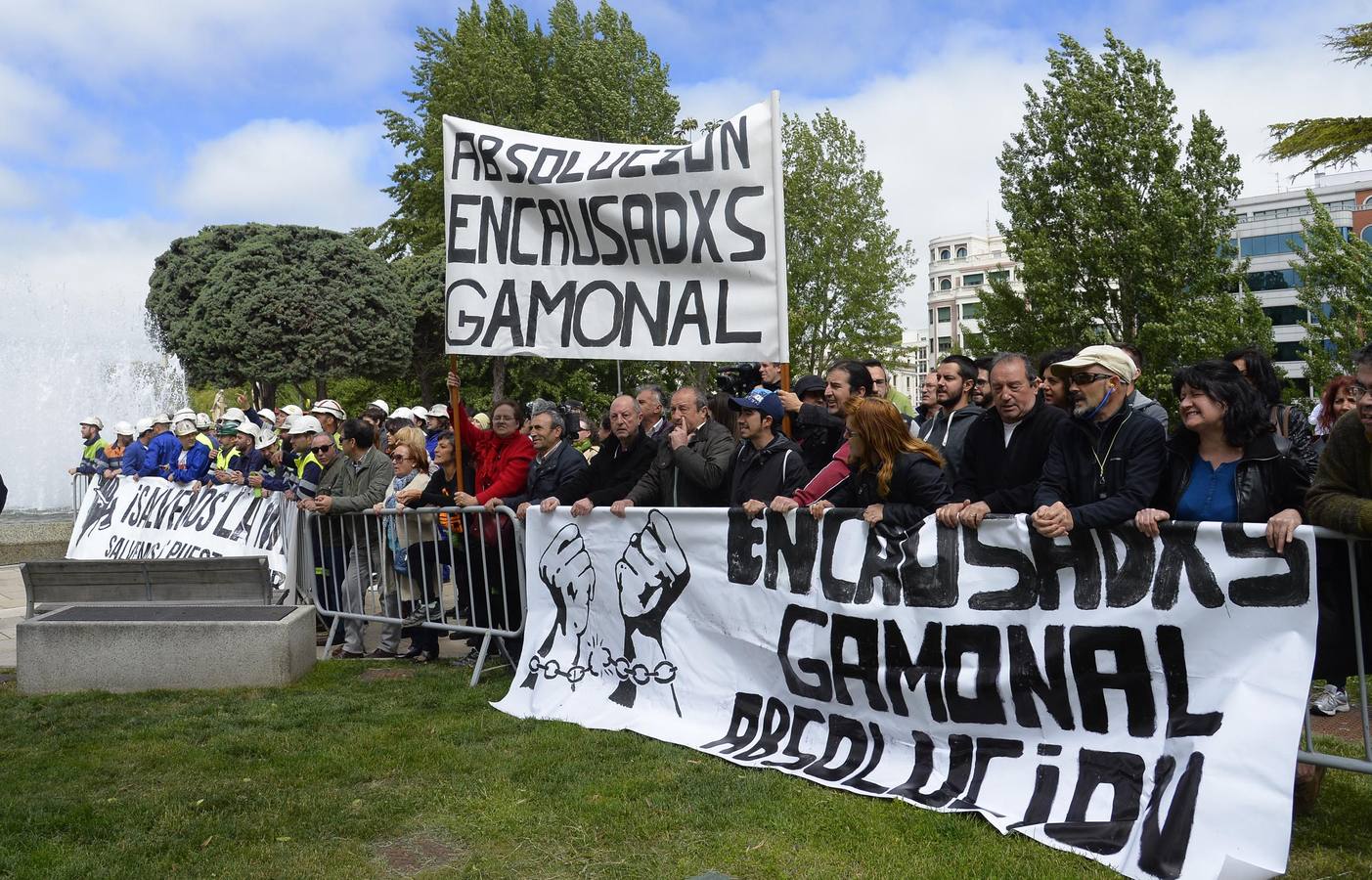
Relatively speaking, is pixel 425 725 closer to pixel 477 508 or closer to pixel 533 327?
pixel 477 508

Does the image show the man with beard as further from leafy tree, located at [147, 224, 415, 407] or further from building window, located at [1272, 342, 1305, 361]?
building window, located at [1272, 342, 1305, 361]

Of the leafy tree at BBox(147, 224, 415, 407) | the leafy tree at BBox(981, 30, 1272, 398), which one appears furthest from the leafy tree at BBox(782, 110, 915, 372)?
the leafy tree at BBox(147, 224, 415, 407)

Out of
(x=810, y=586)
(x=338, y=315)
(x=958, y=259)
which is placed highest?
(x=958, y=259)

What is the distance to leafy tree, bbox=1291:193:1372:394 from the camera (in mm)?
28562

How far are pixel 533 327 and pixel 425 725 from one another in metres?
2.62

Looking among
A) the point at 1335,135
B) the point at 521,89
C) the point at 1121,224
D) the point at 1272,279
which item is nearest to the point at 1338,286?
the point at 1121,224

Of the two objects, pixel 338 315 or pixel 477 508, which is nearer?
pixel 477 508

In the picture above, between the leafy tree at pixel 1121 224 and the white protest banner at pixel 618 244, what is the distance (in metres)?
24.8

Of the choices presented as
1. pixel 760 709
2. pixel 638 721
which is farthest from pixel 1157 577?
pixel 638 721

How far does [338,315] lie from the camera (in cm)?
2784

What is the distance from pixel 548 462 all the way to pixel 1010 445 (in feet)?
11.9

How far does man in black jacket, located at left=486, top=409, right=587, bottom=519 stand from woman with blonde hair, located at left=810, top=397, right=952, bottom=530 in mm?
2816

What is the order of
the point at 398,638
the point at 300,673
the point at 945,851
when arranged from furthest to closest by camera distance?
the point at 398,638, the point at 300,673, the point at 945,851

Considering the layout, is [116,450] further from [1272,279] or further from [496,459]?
[1272,279]
